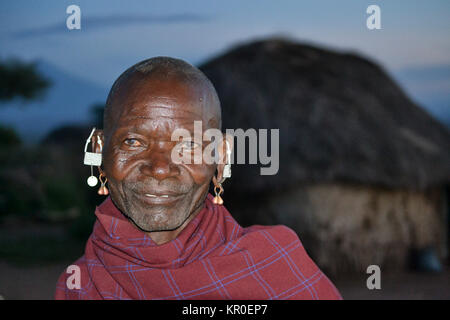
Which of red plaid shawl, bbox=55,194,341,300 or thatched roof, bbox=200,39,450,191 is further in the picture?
thatched roof, bbox=200,39,450,191

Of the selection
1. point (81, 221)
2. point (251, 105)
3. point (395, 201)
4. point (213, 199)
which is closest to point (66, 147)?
point (81, 221)

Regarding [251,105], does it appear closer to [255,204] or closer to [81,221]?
[255,204]

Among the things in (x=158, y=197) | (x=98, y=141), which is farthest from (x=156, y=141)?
(x=98, y=141)

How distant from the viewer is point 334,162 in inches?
251

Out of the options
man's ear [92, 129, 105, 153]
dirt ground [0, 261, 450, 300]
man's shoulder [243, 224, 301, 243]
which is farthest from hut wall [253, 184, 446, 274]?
man's ear [92, 129, 105, 153]

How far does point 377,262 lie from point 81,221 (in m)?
4.98

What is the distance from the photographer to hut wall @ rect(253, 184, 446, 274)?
21.1ft

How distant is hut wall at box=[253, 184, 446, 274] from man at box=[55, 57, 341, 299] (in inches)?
185

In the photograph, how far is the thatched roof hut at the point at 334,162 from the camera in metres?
6.44

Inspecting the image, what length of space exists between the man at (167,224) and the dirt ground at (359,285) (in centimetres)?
456

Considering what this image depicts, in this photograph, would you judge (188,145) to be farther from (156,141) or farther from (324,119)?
(324,119)

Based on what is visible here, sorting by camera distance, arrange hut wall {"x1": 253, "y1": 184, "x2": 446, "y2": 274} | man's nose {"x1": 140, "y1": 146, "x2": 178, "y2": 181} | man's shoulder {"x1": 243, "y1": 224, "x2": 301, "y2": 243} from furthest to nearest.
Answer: hut wall {"x1": 253, "y1": 184, "x2": 446, "y2": 274} → man's shoulder {"x1": 243, "y1": 224, "x2": 301, "y2": 243} → man's nose {"x1": 140, "y1": 146, "x2": 178, "y2": 181}

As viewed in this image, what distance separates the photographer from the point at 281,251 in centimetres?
178

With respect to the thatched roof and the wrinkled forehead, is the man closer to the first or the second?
the wrinkled forehead
